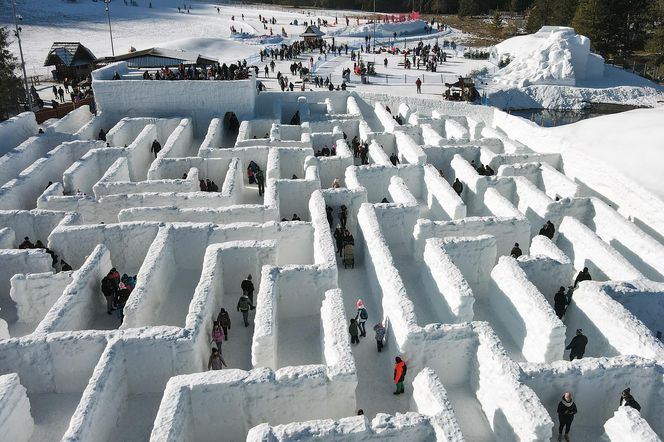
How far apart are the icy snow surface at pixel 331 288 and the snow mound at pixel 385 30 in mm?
30783

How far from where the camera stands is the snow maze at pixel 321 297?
9.07 metres

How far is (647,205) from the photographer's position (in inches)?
605

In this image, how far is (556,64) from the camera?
112ft

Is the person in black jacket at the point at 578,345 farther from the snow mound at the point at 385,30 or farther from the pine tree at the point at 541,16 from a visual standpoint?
the pine tree at the point at 541,16

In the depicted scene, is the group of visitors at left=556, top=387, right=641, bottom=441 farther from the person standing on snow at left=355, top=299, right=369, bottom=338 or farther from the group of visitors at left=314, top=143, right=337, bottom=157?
the group of visitors at left=314, top=143, right=337, bottom=157

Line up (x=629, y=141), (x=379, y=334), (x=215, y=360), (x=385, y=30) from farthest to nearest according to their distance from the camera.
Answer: (x=385, y=30), (x=629, y=141), (x=379, y=334), (x=215, y=360)

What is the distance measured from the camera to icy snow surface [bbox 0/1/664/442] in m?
9.11

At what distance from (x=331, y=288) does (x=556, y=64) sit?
93.7 ft

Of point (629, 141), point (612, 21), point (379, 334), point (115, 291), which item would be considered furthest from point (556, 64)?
point (115, 291)

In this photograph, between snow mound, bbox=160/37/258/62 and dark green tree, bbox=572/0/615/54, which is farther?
dark green tree, bbox=572/0/615/54

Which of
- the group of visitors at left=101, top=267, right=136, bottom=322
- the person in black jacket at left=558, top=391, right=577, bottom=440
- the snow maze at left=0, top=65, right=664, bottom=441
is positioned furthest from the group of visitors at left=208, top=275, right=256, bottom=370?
the person in black jacket at left=558, top=391, right=577, bottom=440

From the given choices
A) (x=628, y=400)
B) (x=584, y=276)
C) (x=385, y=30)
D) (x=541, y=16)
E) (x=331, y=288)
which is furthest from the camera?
(x=541, y=16)

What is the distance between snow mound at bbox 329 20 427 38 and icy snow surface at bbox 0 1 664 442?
30.8 m

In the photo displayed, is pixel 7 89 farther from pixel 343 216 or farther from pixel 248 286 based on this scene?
pixel 248 286
